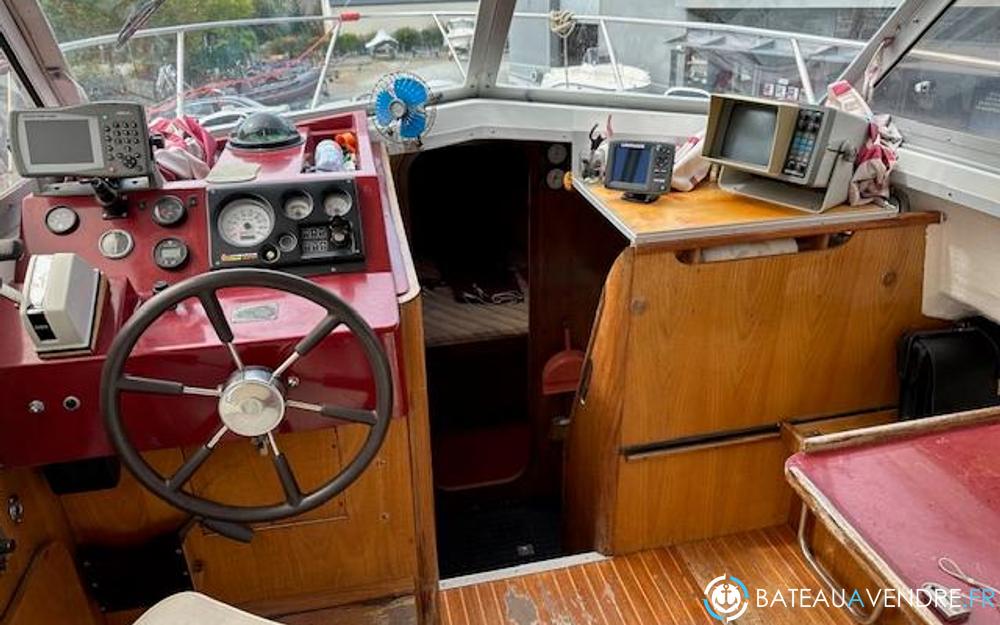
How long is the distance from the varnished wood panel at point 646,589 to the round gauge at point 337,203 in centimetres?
104

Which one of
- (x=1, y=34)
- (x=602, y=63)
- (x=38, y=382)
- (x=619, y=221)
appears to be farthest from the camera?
(x=602, y=63)

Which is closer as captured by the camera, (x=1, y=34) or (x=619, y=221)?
(x=1, y=34)

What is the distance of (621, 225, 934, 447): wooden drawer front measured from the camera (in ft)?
5.45

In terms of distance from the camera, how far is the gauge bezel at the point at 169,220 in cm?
138

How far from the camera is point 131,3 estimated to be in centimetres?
167

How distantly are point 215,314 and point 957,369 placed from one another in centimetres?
170

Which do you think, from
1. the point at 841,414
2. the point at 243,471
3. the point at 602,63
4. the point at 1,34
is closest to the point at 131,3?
the point at 1,34

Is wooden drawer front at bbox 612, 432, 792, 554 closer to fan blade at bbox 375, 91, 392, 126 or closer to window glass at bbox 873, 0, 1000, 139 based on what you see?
window glass at bbox 873, 0, 1000, 139

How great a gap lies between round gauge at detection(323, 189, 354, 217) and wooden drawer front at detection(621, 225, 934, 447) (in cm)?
67

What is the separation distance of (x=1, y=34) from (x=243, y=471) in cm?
112

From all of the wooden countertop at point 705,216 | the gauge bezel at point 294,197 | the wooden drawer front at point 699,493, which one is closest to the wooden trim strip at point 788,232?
the wooden countertop at point 705,216

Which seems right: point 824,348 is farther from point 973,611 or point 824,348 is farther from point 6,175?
point 6,175

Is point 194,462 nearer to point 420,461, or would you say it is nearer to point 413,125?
point 420,461

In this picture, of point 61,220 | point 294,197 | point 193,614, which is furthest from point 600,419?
point 61,220
